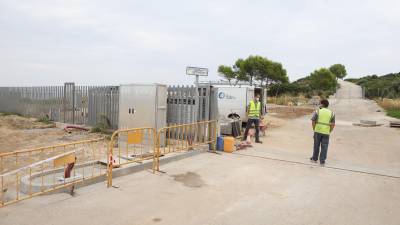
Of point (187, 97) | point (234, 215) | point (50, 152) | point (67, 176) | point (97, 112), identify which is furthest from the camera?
point (97, 112)

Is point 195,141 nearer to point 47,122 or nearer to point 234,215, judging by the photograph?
point 234,215

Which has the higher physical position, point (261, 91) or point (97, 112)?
point (261, 91)

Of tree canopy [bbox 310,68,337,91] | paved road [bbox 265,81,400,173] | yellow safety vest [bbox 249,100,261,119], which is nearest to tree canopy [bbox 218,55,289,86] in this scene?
tree canopy [bbox 310,68,337,91]

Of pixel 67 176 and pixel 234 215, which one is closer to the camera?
pixel 234 215

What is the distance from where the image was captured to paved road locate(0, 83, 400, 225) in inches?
181

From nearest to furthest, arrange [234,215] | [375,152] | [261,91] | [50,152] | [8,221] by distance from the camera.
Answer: [8,221] < [234,215] < [50,152] < [375,152] < [261,91]

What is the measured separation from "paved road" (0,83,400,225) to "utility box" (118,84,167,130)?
9.60ft

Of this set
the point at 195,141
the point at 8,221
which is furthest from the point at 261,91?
the point at 8,221

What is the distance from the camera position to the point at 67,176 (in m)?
5.69

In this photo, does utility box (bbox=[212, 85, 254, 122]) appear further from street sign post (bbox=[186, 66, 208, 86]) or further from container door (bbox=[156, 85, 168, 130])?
container door (bbox=[156, 85, 168, 130])

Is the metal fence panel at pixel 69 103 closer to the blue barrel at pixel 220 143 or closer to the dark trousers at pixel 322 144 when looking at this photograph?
the blue barrel at pixel 220 143

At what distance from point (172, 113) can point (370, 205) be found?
7.58 meters

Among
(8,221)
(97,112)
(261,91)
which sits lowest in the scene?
(8,221)

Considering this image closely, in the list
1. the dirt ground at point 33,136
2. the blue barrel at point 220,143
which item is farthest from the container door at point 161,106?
the dirt ground at point 33,136
